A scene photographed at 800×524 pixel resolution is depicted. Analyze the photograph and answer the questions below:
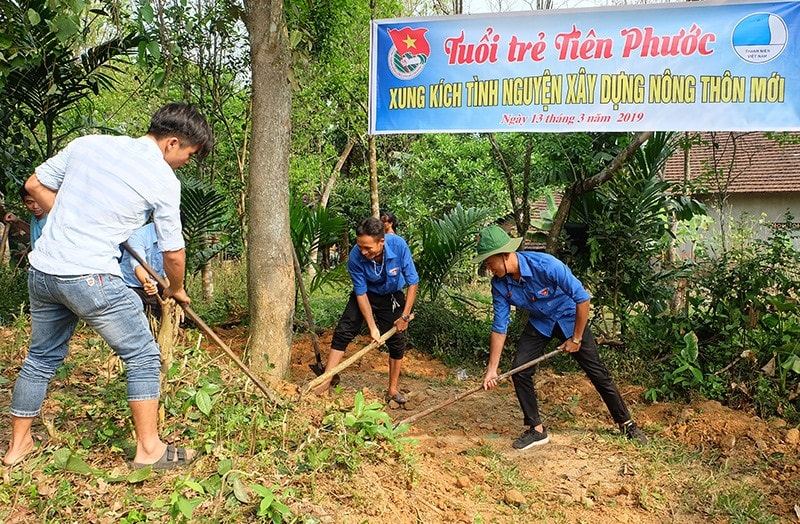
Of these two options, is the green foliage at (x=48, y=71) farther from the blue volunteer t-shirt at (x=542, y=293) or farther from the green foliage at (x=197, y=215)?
the blue volunteer t-shirt at (x=542, y=293)

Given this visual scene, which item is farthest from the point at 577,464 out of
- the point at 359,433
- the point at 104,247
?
the point at 104,247

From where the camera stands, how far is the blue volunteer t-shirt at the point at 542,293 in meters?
4.64

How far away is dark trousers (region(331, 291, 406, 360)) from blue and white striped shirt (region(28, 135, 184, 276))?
284 cm

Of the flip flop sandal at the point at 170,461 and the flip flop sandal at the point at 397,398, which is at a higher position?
the flip flop sandal at the point at 170,461

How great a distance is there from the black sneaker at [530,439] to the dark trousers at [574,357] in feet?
0.21

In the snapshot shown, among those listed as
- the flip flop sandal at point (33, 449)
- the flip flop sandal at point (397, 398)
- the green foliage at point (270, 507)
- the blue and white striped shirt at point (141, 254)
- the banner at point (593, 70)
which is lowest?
the flip flop sandal at point (397, 398)

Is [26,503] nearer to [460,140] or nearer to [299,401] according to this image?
[299,401]

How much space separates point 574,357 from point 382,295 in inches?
68.3

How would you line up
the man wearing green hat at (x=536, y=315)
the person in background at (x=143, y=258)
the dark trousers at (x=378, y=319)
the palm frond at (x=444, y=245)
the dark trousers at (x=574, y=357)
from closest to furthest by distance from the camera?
the person in background at (x=143, y=258), the man wearing green hat at (x=536, y=315), the dark trousers at (x=574, y=357), the dark trousers at (x=378, y=319), the palm frond at (x=444, y=245)

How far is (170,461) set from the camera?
3.35 m

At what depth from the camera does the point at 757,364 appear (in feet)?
18.4

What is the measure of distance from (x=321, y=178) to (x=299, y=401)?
9.30m

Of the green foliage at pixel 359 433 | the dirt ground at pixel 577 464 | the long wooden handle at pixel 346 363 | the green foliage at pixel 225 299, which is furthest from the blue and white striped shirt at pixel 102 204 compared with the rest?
the green foliage at pixel 225 299

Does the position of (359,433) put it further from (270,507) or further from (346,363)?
(346,363)
